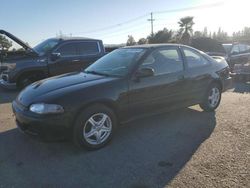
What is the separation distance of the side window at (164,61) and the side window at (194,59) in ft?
0.82

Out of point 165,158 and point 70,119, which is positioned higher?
point 70,119

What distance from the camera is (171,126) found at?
18.4ft

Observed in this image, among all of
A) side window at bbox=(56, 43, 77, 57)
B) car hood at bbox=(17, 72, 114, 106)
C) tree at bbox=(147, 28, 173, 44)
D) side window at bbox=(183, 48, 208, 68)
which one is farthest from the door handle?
tree at bbox=(147, 28, 173, 44)

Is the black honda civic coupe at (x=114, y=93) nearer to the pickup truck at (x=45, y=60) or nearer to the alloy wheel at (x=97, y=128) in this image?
the alloy wheel at (x=97, y=128)

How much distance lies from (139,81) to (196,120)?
1.71 m

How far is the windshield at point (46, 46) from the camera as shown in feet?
32.1

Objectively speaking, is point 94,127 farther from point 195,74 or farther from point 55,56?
point 55,56

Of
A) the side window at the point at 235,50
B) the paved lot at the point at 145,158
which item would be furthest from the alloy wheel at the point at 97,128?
the side window at the point at 235,50

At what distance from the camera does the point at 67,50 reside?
32.6 feet

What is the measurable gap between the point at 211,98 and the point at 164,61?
5.50ft

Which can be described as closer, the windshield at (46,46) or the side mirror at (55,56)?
the side mirror at (55,56)

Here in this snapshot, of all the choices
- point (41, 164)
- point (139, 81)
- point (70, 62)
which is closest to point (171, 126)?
point (139, 81)

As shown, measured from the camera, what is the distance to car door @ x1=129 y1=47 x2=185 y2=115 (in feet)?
16.3

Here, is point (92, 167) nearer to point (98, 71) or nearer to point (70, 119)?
point (70, 119)
